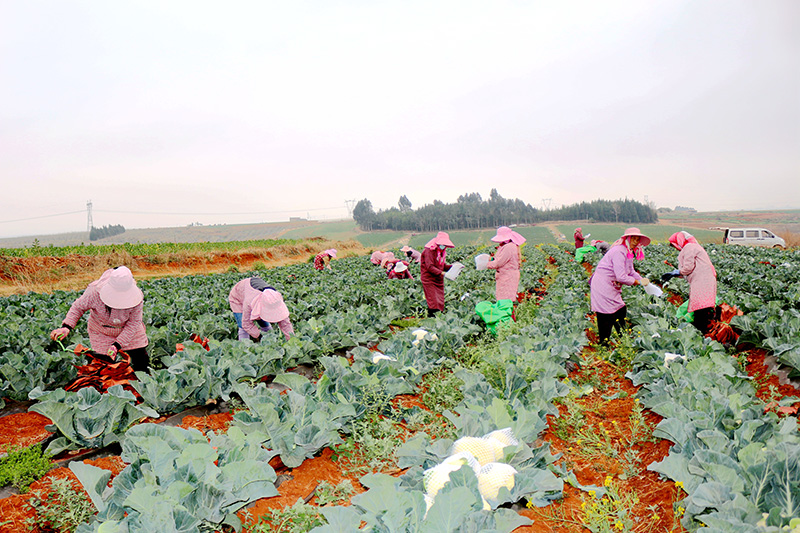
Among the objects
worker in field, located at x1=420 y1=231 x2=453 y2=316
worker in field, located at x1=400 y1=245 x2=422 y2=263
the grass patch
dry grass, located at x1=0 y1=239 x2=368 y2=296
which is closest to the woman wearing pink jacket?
worker in field, located at x1=420 y1=231 x2=453 y2=316

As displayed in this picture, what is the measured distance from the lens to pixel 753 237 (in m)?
28.5

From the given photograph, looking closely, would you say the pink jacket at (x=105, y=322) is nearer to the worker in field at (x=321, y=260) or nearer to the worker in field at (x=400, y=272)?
the worker in field at (x=400, y=272)

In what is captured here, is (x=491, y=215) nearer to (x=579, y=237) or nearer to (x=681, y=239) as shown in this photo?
(x=579, y=237)

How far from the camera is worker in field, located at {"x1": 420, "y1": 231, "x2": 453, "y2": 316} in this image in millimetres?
8023

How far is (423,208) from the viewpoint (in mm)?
78875

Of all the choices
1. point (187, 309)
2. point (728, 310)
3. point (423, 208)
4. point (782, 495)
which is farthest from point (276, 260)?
point (423, 208)

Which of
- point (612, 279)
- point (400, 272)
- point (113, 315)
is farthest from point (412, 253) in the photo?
point (113, 315)

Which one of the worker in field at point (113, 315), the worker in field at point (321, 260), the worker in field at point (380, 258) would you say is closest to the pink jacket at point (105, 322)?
the worker in field at point (113, 315)

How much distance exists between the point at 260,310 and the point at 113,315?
165 centimetres

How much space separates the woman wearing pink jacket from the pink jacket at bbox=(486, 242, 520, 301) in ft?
7.54

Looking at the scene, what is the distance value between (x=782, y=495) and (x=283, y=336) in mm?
4825

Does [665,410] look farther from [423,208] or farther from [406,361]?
[423,208]

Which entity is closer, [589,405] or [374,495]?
[374,495]

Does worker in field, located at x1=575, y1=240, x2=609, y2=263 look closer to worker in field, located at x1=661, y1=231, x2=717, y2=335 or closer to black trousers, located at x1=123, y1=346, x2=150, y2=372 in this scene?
worker in field, located at x1=661, y1=231, x2=717, y2=335
